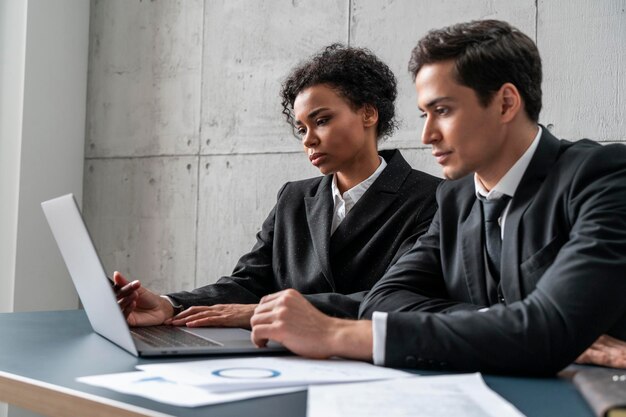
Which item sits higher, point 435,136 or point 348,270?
point 435,136

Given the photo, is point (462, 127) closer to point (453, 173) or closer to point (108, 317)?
point (453, 173)

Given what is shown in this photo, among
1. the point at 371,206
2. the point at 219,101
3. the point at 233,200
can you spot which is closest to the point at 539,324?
the point at 371,206

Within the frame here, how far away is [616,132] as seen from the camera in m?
2.51

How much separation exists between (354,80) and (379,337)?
146 cm

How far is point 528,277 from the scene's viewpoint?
155cm

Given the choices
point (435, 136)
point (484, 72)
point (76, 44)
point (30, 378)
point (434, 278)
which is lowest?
point (30, 378)

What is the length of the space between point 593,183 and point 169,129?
2.70 meters

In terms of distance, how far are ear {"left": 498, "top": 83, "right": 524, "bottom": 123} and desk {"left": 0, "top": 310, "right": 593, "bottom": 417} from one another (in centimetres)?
71

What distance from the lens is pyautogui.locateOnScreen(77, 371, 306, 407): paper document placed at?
967 mm

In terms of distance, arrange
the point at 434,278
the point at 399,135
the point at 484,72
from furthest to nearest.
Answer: the point at 399,135
the point at 434,278
the point at 484,72

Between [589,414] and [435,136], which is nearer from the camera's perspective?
[589,414]

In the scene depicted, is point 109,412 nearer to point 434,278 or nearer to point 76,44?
point 434,278

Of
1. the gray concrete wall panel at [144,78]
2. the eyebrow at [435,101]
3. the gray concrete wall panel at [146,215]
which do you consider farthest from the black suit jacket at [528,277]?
the gray concrete wall panel at [144,78]

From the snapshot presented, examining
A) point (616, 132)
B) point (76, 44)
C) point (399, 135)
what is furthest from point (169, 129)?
point (616, 132)
